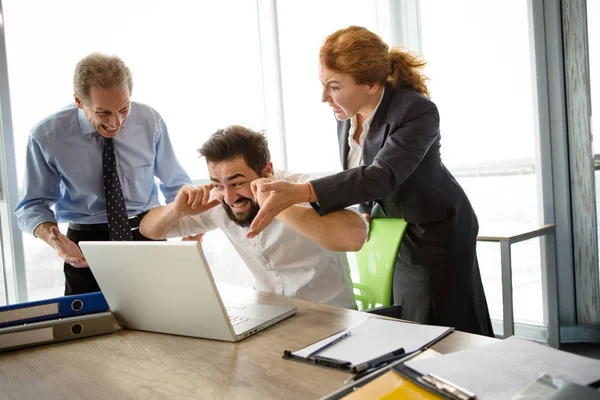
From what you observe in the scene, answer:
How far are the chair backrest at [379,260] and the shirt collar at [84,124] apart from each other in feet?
3.69

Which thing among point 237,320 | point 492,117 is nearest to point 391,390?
point 237,320

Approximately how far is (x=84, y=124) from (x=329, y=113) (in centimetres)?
217

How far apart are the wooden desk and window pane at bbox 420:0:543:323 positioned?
2058 mm

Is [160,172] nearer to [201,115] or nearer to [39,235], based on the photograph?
[39,235]

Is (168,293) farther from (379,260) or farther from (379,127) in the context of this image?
(379,127)

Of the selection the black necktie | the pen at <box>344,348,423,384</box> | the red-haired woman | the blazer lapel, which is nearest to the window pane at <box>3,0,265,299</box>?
the black necktie

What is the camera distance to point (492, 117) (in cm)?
350

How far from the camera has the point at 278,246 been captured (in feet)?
6.34

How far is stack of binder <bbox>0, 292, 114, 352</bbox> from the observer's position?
132 cm

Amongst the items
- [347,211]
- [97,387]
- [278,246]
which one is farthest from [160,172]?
[97,387]

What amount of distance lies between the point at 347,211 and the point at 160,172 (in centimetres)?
100

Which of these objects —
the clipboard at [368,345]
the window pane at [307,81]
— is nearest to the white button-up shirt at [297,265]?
the clipboard at [368,345]

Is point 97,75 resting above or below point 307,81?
below

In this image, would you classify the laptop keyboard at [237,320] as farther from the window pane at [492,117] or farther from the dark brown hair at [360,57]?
the window pane at [492,117]
